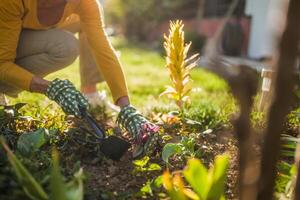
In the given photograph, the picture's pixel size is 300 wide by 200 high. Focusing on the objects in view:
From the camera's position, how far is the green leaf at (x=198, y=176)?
5.21 ft

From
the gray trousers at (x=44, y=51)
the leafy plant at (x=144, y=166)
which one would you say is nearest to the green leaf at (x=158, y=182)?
the leafy plant at (x=144, y=166)

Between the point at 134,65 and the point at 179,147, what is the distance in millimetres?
6205

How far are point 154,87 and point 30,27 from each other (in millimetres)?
2672

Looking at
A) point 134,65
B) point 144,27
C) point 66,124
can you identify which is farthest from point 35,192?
point 144,27

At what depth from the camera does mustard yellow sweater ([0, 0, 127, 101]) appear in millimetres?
2826

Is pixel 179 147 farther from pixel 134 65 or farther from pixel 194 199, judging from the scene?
pixel 134 65

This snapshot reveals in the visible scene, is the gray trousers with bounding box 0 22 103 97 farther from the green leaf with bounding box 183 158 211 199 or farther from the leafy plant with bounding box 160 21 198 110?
the green leaf with bounding box 183 158 211 199

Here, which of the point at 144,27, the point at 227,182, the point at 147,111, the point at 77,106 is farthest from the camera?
the point at 144,27

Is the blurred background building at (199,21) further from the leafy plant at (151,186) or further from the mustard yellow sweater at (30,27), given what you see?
the leafy plant at (151,186)

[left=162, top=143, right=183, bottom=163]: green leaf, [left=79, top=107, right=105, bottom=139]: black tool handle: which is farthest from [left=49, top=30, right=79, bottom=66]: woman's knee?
[left=162, top=143, right=183, bottom=163]: green leaf

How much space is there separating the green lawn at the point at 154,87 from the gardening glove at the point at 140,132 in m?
0.78

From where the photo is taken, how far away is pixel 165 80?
6.45m

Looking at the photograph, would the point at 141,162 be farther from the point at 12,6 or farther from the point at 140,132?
the point at 12,6

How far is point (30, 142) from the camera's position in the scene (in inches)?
85.1
